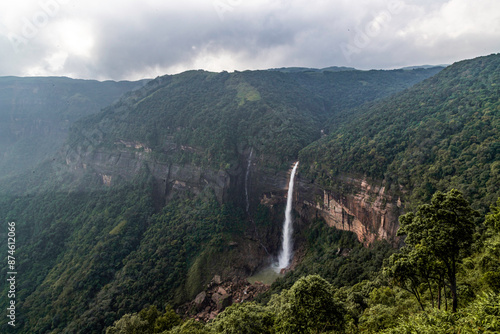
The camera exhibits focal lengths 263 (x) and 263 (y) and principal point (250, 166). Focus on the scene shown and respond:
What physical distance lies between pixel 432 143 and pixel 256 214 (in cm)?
3620

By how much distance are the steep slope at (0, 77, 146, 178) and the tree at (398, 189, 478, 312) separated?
131586 millimetres

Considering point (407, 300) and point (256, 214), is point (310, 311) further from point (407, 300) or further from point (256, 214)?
point (256, 214)

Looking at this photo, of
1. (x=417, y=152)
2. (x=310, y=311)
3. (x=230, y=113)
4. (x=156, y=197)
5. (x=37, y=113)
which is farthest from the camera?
(x=37, y=113)

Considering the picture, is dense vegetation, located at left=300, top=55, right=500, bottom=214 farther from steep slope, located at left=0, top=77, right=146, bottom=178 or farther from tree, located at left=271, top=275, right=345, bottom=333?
steep slope, located at left=0, top=77, right=146, bottom=178

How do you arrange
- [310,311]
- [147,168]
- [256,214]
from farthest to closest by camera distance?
[147,168]
[256,214]
[310,311]

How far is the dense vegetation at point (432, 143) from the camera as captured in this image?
30.2 metres

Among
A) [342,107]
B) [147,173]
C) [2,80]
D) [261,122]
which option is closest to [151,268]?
[147,173]

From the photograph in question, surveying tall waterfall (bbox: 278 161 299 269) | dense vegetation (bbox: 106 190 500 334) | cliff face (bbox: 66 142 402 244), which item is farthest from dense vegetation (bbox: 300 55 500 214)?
dense vegetation (bbox: 106 190 500 334)

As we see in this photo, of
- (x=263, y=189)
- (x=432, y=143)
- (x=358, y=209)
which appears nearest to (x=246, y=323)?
(x=358, y=209)

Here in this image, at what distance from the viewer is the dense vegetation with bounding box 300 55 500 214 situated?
30.2 metres

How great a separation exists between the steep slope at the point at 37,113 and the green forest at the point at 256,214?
32798mm

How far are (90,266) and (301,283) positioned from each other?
45204mm

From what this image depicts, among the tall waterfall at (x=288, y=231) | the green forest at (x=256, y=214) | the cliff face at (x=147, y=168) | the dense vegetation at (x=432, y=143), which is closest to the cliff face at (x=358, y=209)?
the green forest at (x=256, y=214)

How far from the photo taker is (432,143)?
1507 inches
